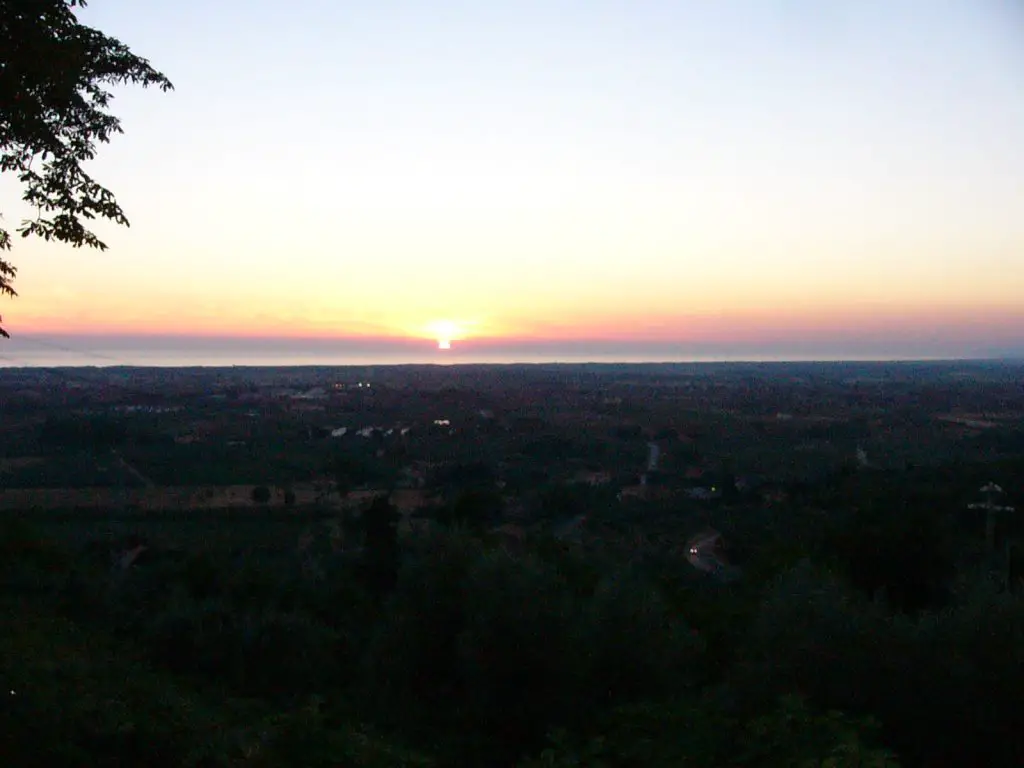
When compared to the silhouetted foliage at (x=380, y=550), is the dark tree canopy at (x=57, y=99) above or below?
above

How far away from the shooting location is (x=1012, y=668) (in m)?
6.39

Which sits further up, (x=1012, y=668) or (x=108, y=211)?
(x=108, y=211)

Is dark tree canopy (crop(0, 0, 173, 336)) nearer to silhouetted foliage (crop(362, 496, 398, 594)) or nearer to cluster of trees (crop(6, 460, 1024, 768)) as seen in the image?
cluster of trees (crop(6, 460, 1024, 768))

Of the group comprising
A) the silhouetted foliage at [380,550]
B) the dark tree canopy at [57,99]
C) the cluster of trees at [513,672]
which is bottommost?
the silhouetted foliage at [380,550]

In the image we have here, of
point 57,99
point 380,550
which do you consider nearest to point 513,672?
point 57,99

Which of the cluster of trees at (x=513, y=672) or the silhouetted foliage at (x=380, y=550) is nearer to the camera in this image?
the cluster of trees at (x=513, y=672)

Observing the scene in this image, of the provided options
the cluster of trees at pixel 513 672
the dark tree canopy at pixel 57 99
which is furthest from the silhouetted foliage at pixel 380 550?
the dark tree canopy at pixel 57 99

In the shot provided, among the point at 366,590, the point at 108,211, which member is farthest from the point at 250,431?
the point at 108,211

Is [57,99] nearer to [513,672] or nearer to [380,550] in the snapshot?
[513,672]

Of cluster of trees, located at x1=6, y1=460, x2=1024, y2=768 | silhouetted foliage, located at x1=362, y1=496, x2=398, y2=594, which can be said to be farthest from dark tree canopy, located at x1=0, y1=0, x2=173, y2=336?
silhouetted foliage, located at x1=362, y1=496, x2=398, y2=594

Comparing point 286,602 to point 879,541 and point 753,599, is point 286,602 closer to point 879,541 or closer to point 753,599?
point 753,599

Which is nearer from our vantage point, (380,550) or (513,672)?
(513,672)

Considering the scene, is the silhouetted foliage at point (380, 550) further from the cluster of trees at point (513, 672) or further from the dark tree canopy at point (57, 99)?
the dark tree canopy at point (57, 99)

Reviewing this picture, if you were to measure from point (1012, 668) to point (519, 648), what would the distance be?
4.23 metres
